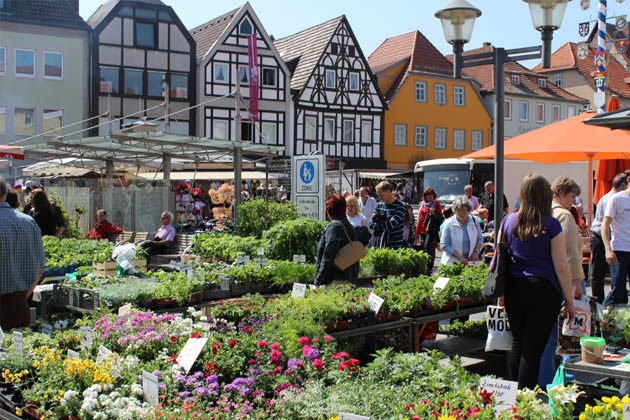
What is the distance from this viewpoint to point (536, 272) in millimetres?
4664

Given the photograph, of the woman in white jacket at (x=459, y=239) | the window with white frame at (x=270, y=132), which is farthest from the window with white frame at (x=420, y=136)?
the woman in white jacket at (x=459, y=239)

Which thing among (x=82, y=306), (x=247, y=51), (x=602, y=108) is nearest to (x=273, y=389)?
(x=82, y=306)

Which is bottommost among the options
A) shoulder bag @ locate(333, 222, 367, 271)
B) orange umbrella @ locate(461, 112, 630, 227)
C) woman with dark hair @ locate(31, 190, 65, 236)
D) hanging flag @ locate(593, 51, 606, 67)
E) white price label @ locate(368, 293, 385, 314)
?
white price label @ locate(368, 293, 385, 314)

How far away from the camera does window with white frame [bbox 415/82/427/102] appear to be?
142ft

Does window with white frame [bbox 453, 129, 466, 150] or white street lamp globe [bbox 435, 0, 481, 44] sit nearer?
white street lamp globe [bbox 435, 0, 481, 44]

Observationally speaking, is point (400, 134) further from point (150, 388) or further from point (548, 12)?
point (150, 388)

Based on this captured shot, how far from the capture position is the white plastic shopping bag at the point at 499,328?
16.0 feet

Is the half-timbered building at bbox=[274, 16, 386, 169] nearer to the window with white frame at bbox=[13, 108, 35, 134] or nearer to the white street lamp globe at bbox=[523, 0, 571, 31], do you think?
the window with white frame at bbox=[13, 108, 35, 134]

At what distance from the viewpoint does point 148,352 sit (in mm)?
4555

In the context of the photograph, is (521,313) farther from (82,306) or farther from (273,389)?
(82,306)

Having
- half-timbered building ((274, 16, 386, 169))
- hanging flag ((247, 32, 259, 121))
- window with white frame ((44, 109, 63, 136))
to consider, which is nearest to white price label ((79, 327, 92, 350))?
hanging flag ((247, 32, 259, 121))

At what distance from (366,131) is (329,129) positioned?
2.61 m

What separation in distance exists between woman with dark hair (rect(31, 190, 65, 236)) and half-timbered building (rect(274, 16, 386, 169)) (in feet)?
94.6

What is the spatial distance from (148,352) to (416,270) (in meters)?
5.60
